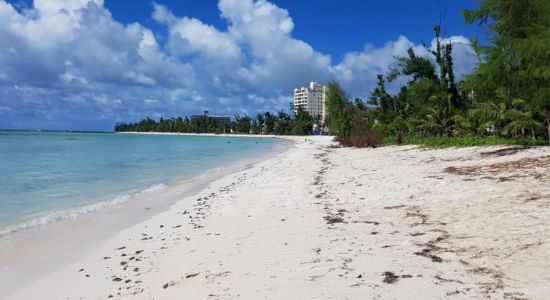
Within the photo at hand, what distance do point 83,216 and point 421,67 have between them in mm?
30299

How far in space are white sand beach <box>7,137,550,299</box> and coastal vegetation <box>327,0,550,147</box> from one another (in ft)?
22.0

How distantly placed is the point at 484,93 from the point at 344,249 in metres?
22.3

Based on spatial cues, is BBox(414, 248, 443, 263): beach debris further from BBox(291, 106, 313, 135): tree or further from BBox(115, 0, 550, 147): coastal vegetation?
BBox(291, 106, 313, 135): tree

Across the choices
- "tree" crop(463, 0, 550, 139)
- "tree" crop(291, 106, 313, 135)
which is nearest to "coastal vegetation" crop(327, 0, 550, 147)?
"tree" crop(463, 0, 550, 139)

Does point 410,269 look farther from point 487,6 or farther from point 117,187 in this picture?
point 487,6

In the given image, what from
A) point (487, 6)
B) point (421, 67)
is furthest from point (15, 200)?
point (421, 67)

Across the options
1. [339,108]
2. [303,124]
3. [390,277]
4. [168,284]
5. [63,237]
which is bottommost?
[63,237]

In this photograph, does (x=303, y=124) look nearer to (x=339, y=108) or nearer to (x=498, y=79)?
(x=339, y=108)

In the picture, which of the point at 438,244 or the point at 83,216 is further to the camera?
the point at 83,216

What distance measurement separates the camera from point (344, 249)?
18.4ft

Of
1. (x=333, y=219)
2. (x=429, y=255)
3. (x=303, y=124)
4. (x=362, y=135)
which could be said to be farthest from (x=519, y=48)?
(x=303, y=124)

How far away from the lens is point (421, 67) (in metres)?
33.1

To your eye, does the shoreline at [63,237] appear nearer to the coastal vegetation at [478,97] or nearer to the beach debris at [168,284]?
the beach debris at [168,284]

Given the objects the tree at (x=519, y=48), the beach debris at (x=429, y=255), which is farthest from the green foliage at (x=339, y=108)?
the beach debris at (x=429, y=255)
